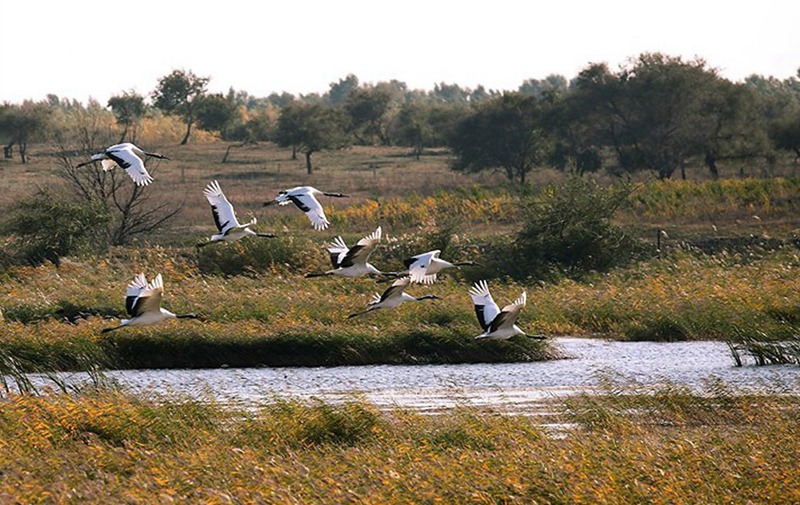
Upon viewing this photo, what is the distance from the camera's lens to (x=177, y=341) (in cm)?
2331

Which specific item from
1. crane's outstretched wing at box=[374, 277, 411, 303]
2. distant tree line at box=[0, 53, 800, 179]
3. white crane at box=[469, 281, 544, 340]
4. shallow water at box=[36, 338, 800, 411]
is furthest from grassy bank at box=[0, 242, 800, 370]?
distant tree line at box=[0, 53, 800, 179]

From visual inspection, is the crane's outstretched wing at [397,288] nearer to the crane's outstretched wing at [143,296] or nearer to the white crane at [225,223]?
the white crane at [225,223]

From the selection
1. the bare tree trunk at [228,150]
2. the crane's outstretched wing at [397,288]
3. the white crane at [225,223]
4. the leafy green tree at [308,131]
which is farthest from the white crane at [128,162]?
the bare tree trunk at [228,150]

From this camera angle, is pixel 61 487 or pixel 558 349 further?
pixel 558 349

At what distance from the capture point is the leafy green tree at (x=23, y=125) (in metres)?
70.4

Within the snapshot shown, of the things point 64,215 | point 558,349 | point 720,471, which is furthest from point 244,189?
point 720,471

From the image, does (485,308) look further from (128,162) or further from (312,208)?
(128,162)

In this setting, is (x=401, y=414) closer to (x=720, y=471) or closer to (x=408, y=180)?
(x=720, y=471)

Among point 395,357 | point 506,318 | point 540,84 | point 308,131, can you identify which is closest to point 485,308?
point 506,318

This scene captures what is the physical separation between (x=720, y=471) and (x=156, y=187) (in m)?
46.0

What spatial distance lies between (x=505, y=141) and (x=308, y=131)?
439 inches

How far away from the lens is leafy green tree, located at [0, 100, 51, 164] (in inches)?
2771

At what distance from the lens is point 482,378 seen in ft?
72.4

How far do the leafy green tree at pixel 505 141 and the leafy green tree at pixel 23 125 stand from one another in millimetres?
22347
